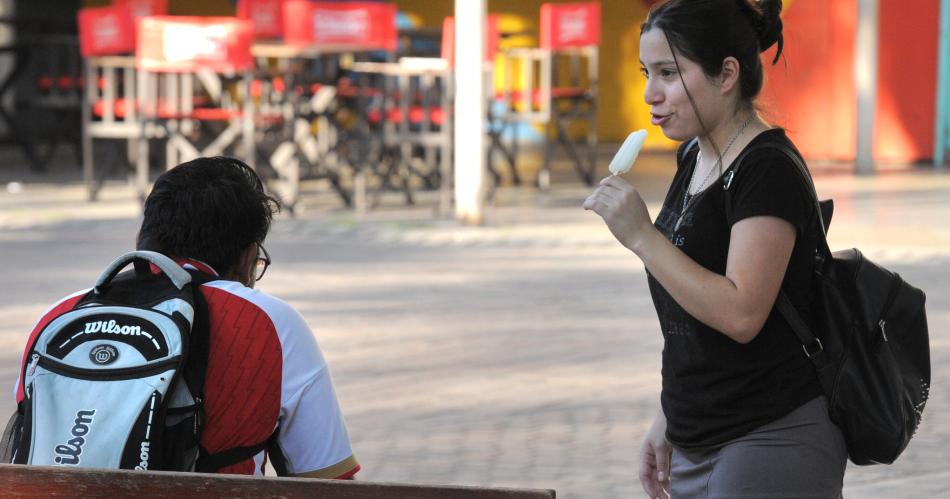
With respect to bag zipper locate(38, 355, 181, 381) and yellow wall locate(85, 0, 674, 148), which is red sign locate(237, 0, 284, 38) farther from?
bag zipper locate(38, 355, 181, 381)

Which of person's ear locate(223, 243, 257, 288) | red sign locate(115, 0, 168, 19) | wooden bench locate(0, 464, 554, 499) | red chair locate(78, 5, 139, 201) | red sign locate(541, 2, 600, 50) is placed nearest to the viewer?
wooden bench locate(0, 464, 554, 499)

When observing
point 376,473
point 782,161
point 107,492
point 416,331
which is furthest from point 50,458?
point 416,331

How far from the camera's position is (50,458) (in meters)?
2.45

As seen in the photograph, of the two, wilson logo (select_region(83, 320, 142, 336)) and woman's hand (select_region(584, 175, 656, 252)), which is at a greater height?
woman's hand (select_region(584, 175, 656, 252))

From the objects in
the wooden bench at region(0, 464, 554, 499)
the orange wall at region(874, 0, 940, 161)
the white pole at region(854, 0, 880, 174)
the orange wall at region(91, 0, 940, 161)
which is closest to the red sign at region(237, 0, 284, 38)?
the orange wall at region(91, 0, 940, 161)

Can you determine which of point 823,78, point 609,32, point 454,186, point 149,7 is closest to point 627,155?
point 454,186

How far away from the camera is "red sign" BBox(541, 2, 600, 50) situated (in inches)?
607

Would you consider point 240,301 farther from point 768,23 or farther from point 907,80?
point 907,80

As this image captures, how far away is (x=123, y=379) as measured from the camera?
241cm

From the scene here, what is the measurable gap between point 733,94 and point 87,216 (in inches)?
440

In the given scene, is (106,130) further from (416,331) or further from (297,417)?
(297,417)

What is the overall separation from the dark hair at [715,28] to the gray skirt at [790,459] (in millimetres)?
554

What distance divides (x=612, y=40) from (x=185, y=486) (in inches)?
883

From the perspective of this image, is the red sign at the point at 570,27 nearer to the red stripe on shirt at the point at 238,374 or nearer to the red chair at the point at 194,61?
the red chair at the point at 194,61
